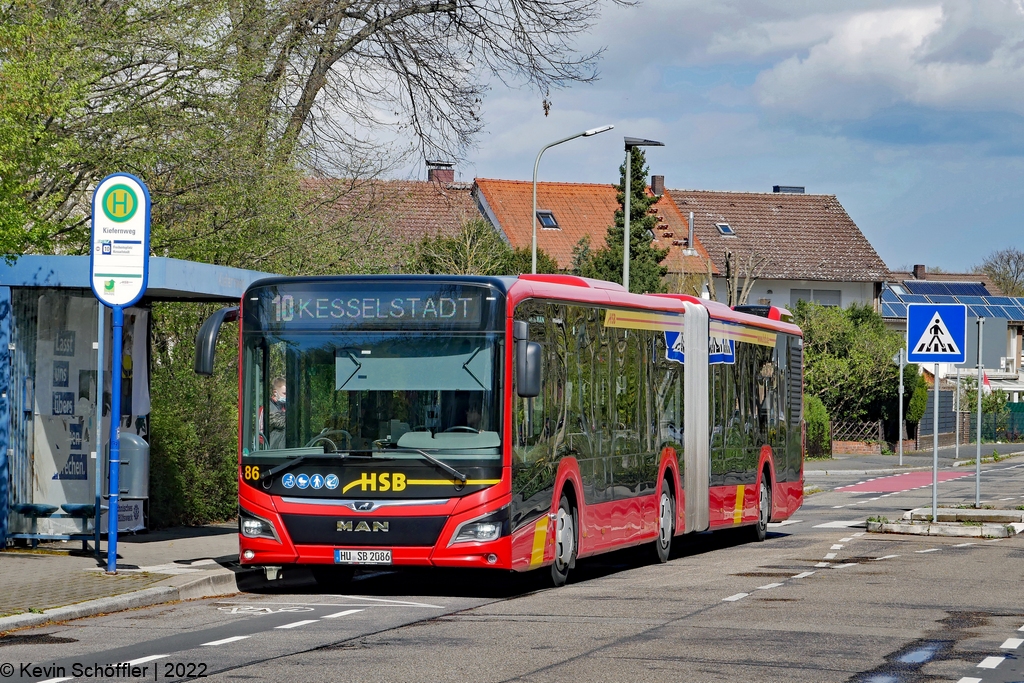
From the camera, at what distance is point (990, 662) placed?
31.3 ft

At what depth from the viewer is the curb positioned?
426 inches

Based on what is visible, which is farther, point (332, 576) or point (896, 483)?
point (896, 483)

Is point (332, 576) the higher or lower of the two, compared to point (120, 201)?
lower

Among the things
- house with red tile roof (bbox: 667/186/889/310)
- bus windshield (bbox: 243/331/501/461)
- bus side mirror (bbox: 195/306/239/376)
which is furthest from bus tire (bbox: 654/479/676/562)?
house with red tile roof (bbox: 667/186/889/310)

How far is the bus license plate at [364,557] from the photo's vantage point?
1298 cm

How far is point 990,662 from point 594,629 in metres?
2.71

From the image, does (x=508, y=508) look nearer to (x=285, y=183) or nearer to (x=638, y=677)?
(x=638, y=677)

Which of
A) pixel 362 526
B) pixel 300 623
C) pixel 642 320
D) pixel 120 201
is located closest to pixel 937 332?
pixel 642 320

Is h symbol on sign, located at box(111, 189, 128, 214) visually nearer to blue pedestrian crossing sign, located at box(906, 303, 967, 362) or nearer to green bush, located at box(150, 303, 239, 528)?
green bush, located at box(150, 303, 239, 528)

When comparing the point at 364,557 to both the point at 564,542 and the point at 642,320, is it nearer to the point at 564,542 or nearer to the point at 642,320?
the point at 564,542

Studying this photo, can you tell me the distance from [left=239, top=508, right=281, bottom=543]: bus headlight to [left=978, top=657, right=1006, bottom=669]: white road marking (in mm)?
6111

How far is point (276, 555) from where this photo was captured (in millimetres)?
13250

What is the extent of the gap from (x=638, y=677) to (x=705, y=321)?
35.7ft

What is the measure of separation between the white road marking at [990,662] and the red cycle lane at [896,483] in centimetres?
2497
